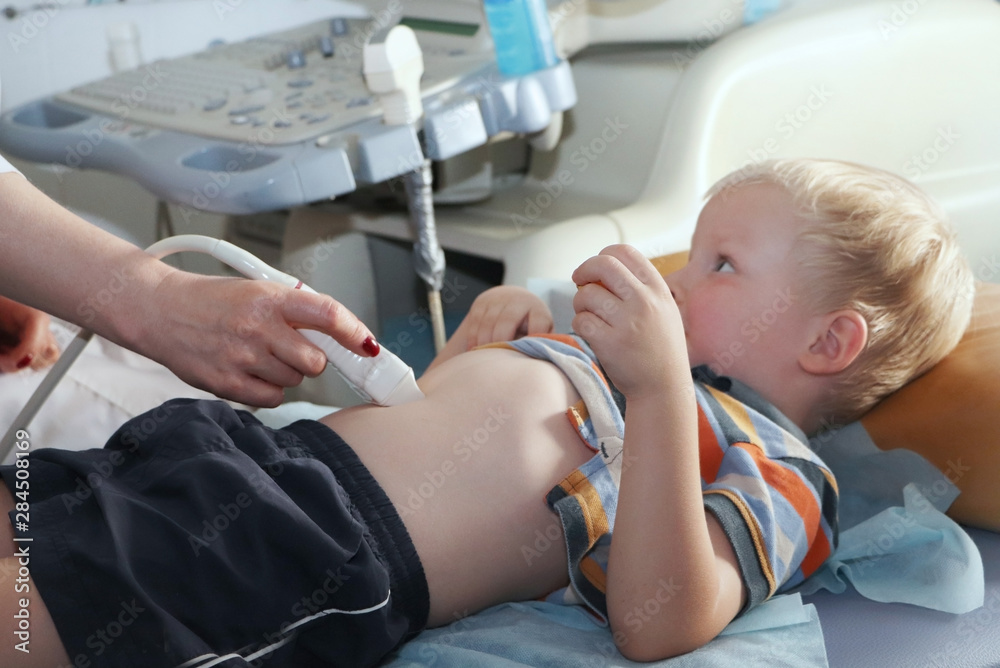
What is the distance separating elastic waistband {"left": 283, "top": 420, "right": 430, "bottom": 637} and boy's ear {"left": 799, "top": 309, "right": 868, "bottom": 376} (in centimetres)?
50

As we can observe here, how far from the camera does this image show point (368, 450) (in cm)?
88

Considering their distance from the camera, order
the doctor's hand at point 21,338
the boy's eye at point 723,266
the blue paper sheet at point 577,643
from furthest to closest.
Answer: the doctor's hand at point 21,338, the boy's eye at point 723,266, the blue paper sheet at point 577,643

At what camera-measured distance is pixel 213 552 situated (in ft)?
2.43

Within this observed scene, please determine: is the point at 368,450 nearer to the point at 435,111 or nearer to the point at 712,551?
the point at 712,551

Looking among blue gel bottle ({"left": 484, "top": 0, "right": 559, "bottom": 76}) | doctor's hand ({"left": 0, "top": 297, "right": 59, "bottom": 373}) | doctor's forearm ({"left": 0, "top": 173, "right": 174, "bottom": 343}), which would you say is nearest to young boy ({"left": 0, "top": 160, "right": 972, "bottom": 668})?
doctor's forearm ({"left": 0, "top": 173, "right": 174, "bottom": 343})

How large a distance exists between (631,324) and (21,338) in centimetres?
95

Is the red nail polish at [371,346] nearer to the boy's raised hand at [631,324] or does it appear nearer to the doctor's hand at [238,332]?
the doctor's hand at [238,332]

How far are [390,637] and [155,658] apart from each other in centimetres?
20

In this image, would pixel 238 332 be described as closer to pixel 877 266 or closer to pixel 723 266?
pixel 723 266

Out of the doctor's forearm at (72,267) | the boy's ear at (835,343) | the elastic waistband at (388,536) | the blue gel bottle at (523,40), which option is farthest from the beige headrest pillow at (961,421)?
the doctor's forearm at (72,267)

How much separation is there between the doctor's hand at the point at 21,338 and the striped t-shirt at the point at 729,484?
0.72 meters

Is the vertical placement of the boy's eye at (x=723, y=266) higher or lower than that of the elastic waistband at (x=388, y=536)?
higher

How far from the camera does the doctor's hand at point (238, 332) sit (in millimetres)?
792

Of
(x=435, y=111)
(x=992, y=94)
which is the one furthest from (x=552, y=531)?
(x=992, y=94)
